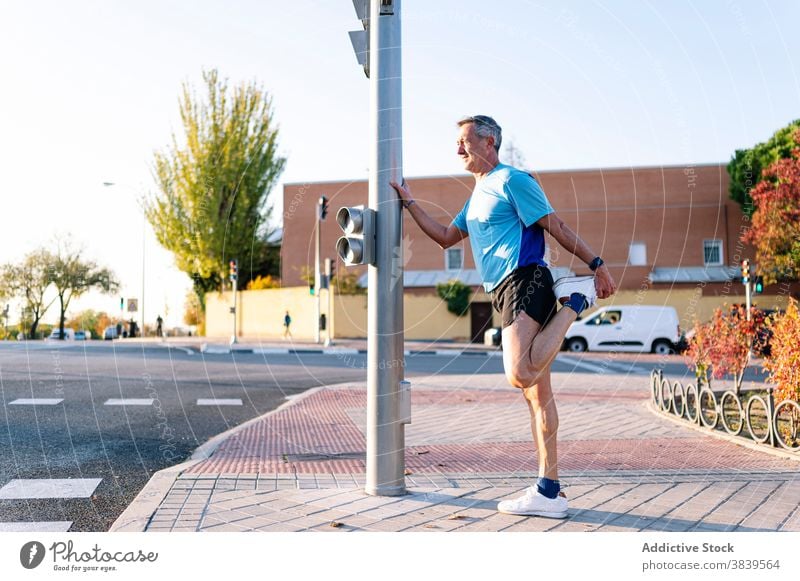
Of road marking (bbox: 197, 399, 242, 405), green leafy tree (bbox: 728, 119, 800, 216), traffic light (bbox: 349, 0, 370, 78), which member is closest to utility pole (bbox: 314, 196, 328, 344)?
road marking (bbox: 197, 399, 242, 405)

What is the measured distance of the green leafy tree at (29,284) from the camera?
794 centimetres

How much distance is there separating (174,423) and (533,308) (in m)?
5.17

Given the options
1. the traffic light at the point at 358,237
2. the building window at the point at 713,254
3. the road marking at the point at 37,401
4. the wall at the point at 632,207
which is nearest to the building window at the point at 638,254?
the wall at the point at 632,207

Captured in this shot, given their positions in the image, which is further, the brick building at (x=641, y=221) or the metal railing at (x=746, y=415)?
the brick building at (x=641, y=221)

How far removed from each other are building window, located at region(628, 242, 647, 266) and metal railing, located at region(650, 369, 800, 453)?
27.0m

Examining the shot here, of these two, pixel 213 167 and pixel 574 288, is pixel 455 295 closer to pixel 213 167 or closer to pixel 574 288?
pixel 213 167

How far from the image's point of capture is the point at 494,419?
8.14 meters

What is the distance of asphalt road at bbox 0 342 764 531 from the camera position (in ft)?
14.4

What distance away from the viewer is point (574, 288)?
3664mm

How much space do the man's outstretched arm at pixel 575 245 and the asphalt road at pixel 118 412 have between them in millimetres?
2550

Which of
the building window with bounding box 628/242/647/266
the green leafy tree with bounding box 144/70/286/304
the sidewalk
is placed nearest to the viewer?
the sidewalk

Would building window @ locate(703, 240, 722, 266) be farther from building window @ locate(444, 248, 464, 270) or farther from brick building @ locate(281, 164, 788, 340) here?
building window @ locate(444, 248, 464, 270)

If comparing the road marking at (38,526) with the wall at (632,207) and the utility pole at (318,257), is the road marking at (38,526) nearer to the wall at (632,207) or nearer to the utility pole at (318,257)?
the utility pole at (318,257)

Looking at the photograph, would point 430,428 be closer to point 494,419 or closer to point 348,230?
point 494,419
